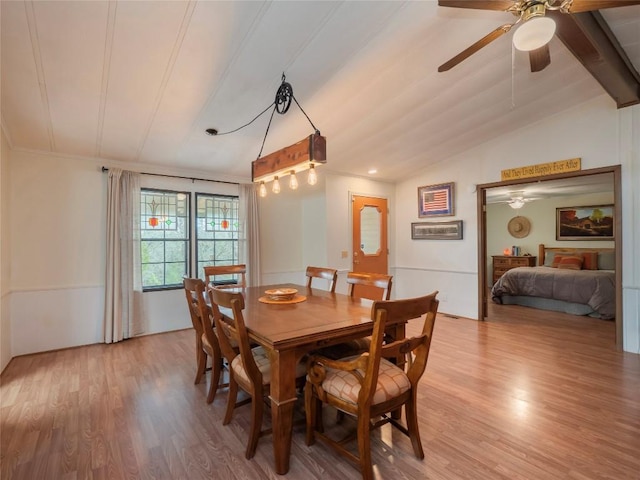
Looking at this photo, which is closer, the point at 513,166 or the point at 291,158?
the point at 291,158

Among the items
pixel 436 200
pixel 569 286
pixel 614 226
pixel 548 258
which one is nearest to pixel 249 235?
pixel 436 200

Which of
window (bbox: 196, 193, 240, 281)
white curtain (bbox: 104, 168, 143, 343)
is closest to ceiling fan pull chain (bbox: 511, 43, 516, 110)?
window (bbox: 196, 193, 240, 281)

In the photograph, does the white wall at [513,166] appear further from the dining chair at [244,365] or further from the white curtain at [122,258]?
the white curtain at [122,258]

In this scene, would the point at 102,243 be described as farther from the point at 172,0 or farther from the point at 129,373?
the point at 172,0

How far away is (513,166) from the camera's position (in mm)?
4340

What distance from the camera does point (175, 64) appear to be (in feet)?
7.46

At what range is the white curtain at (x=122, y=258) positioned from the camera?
12.3 ft

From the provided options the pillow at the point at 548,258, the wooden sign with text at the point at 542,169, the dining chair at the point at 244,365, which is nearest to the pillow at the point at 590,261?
the pillow at the point at 548,258

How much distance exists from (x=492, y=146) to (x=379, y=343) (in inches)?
170

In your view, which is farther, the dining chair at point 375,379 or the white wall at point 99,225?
the white wall at point 99,225

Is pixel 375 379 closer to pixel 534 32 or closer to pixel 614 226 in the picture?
pixel 534 32

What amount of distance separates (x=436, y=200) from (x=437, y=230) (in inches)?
20.6

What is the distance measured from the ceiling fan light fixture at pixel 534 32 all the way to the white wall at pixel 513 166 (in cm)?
292

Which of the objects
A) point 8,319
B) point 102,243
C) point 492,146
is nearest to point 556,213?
point 492,146
